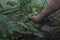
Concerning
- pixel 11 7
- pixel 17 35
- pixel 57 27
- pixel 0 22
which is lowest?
pixel 0 22

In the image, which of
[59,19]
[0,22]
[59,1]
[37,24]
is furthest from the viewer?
[59,19]

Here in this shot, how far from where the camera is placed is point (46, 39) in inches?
74.2

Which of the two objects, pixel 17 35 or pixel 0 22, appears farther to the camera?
pixel 17 35

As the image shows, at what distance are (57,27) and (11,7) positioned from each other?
68 centimetres

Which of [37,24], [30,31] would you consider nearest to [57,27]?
[37,24]

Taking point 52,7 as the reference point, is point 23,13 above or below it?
above

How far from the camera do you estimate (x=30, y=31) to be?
6.23 feet

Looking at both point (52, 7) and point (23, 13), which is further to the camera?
point (23, 13)

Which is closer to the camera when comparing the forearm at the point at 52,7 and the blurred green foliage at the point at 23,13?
the forearm at the point at 52,7

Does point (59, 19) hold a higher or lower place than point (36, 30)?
higher

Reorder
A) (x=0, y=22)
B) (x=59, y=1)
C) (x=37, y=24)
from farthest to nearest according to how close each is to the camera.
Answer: (x=37, y=24) → (x=59, y=1) → (x=0, y=22)

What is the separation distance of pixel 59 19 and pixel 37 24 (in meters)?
0.37

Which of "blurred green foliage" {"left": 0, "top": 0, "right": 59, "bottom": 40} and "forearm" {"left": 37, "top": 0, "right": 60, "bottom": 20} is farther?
"blurred green foliage" {"left": 0, "top": 0, "right": 59, "bottom": 40}

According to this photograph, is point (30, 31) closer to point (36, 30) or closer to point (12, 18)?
point (36, 30)
